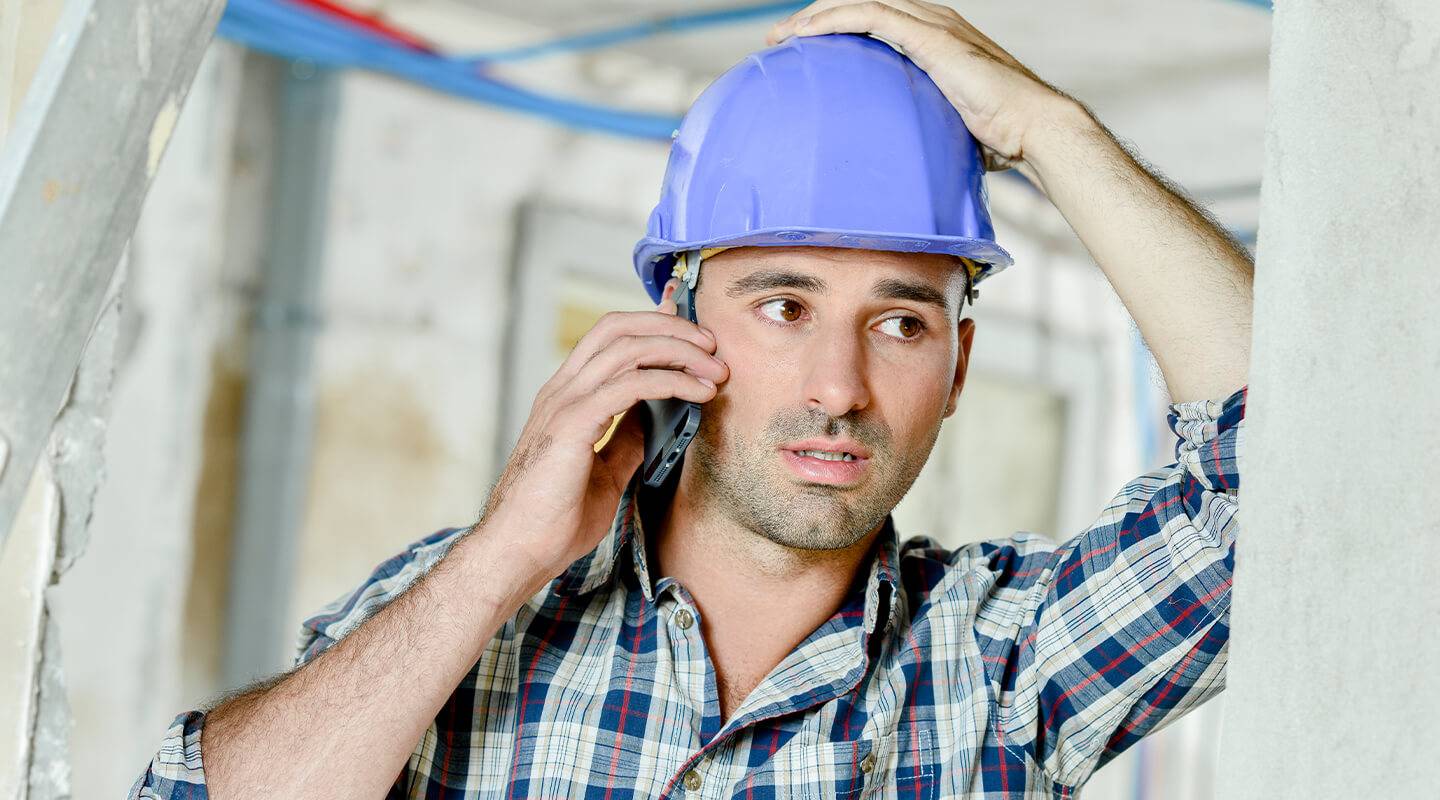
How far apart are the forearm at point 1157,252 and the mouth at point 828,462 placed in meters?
0.36

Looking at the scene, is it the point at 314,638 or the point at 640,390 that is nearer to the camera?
the point at 640,390

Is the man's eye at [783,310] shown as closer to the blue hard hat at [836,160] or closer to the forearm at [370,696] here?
the blue hard hat at [836,160]

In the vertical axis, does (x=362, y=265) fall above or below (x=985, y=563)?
above

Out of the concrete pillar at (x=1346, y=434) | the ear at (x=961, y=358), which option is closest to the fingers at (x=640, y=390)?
the ear at (x=961, y=358)

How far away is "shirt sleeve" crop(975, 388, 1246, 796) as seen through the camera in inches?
59.7

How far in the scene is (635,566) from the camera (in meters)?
1.76

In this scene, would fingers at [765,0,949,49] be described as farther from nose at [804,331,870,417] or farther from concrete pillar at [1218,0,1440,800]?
A: concrete pillar at [1218,0,1440,800]

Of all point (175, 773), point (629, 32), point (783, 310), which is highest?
point (629, 32)

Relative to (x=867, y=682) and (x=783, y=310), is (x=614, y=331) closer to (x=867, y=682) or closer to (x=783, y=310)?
(x=783, y=310)

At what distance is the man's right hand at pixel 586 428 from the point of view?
1574 mm

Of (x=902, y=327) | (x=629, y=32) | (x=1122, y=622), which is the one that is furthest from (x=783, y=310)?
(x=629, y=32)

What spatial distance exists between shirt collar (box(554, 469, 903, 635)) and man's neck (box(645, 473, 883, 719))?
1.6 inches

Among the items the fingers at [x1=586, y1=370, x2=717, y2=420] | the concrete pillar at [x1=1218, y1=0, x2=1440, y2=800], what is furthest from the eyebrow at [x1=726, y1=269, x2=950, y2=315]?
the concrete pillar at [x1=1218, y1=0, x2=1440, y2=800]

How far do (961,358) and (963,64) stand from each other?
433 millimetres
